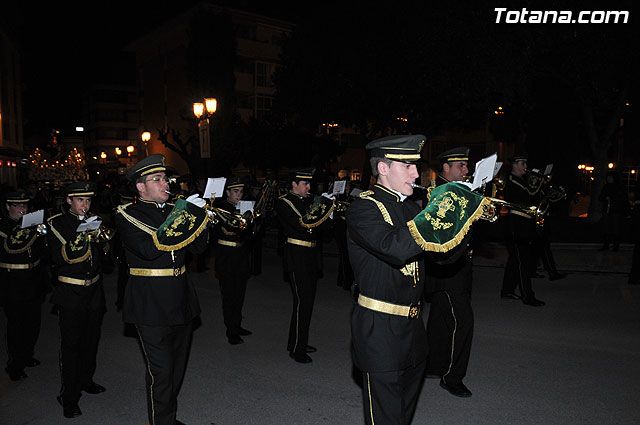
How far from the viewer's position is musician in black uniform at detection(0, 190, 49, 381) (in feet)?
19.9

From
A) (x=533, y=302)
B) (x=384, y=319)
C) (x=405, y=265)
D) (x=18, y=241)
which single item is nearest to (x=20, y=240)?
(x=18, y=241)

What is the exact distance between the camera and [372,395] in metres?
3.50

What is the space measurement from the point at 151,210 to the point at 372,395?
2.39 m

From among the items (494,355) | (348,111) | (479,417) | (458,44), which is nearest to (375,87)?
(348,111)

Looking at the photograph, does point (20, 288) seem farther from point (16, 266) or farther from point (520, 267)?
point (520, 267)

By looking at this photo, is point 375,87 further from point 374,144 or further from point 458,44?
point 374,144

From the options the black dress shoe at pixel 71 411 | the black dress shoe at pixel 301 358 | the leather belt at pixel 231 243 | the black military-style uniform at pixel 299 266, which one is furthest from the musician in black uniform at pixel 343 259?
the black dress shoe at pixel 71 411

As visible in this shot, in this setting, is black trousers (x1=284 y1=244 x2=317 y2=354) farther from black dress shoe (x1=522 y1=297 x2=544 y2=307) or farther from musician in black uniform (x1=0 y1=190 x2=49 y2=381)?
black dress shoe (x1=522 y1=297 x2=544 y2=307)

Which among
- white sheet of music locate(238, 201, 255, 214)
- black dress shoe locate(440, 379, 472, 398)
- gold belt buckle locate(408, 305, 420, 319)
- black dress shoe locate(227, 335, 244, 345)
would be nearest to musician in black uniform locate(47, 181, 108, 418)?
white sheet of music locate(238, 201, 255, 214)

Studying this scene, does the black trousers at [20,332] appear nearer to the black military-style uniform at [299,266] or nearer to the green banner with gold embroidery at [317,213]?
the black military-style uniform at [299,266]

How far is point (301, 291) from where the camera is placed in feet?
21.3

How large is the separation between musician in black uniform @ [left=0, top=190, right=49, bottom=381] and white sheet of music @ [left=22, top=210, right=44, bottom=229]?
0.62ft

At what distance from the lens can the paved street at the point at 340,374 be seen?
16.4ft

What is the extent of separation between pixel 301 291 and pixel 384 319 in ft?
10.2
